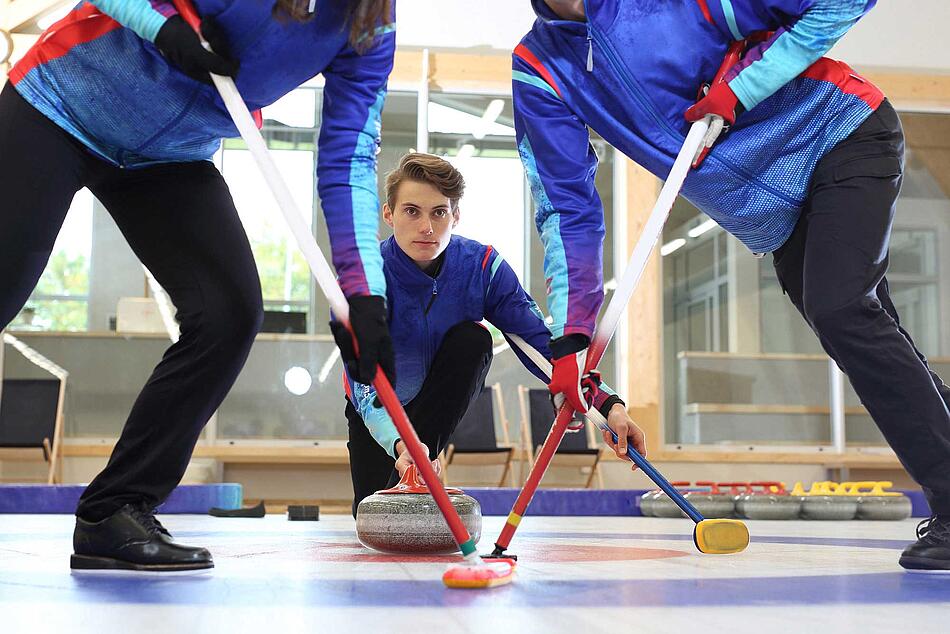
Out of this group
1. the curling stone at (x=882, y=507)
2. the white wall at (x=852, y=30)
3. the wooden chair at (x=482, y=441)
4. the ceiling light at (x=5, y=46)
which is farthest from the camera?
the white wall at (x=852, y=30)

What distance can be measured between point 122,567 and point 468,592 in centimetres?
67

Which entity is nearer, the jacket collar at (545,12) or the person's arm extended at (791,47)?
the person's arm extended at (791,47)

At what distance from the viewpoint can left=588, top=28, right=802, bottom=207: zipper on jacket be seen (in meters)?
2.06

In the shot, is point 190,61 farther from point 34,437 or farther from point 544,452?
point 34,437

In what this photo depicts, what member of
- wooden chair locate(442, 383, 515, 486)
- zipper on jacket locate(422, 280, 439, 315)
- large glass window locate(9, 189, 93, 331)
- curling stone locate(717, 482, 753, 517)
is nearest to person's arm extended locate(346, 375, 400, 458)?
zipper on jacket locate(422, 280, 439, 315)

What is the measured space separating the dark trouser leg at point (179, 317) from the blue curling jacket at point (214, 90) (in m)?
0.08

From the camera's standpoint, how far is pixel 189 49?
1.54m

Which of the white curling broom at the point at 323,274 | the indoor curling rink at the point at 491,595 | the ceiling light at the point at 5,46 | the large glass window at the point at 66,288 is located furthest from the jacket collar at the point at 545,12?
the ceiling light at the point at 5,46

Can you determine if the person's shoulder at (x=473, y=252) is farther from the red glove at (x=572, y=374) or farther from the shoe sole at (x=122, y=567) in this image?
the shoe sole at (x=122, y=567)

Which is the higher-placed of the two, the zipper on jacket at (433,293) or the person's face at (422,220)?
the person's face at (422,220)

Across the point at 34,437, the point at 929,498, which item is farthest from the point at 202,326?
the point at 34,437

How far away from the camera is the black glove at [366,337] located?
1.62 metres

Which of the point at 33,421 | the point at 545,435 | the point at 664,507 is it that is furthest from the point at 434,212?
the point at 33,421

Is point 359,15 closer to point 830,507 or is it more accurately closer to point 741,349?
point 830,507
